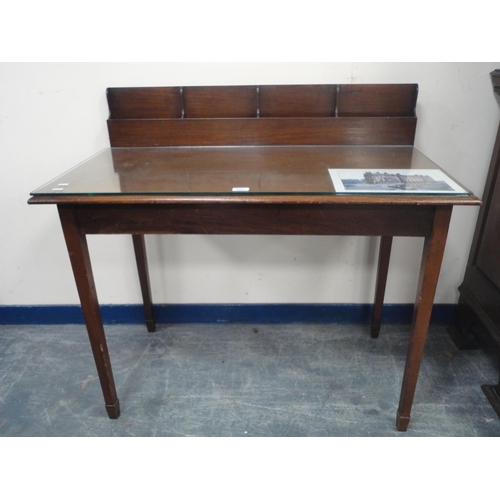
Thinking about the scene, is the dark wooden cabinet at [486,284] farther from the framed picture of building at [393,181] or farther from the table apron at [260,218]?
the table apron at [260,218]

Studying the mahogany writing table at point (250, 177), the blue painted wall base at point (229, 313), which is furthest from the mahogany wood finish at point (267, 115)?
the blue painted wall base at point (229, 313)

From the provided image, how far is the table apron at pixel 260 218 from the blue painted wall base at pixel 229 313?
93cm

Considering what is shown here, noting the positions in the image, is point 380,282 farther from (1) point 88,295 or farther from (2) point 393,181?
(1) point 88,295

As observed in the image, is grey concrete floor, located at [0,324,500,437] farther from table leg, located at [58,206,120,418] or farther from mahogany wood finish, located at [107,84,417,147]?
mahogany wood finish, located at [107,84,417,147]

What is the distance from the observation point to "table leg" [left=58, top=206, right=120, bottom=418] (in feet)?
3.85

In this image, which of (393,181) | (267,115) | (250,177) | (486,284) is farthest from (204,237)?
(486,284)

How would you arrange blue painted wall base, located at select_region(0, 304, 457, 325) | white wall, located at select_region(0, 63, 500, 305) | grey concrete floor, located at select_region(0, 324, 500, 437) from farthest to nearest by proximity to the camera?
blue painted wall base, located at select_region(0, 304, 457, 325), white wall, located at select_region(0, 63, 500, 305), grey concrete floor, located at select_region(0, 324, 500, 437)

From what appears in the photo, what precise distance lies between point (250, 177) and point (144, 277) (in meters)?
0.92

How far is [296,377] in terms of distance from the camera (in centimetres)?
170

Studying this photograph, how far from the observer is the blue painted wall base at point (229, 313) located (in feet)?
6.59

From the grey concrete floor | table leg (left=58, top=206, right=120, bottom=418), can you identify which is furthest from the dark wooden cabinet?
table leg (left=58, top=206, right=120, bottom=418)

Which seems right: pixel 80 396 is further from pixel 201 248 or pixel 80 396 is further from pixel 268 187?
pixel 268 187

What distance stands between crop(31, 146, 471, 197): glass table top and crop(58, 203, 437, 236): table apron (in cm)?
5

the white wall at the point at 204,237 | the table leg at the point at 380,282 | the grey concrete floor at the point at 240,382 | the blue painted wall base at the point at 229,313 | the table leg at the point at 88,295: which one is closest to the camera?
the table leg at the point at 88,295
